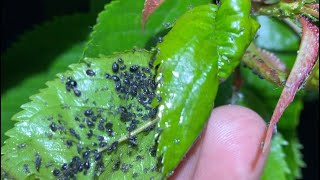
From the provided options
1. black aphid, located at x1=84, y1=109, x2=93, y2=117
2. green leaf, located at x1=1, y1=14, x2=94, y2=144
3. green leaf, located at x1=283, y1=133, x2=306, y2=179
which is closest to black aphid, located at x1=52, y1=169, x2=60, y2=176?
black aphid, located at x1=84, y1=109, x2=93, y2=117

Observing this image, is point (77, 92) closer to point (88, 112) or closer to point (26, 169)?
point (88, 112)

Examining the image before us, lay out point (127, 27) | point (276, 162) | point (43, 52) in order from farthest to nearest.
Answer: point (43, 52), point (276, 162), point (127, 27)

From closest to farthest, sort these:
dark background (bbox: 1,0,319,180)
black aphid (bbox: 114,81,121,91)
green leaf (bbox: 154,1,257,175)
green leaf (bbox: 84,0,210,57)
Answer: green leaf (bbox: 154,1,257,175)
black aphid (bbox: 114,81,121,91)
green leaf (bbox: 84,0,210,57)
dark background (bbox: 1,0,319,180)

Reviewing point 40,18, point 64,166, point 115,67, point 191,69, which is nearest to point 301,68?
point 191,69

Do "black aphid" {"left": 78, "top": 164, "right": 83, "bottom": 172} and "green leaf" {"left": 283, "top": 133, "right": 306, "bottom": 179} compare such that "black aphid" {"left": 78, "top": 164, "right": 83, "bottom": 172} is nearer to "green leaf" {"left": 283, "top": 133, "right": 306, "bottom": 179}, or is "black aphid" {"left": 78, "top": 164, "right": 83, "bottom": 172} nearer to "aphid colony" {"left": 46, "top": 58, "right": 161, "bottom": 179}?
"aphid colony" {"left": 46, "top": 58, "right": 161, "bottom": 179}

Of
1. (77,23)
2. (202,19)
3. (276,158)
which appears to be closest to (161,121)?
(202,19)

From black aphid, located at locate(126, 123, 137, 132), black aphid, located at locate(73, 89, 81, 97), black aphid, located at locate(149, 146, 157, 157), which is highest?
black aphid, located at locate(73, 89, 81, 97)
